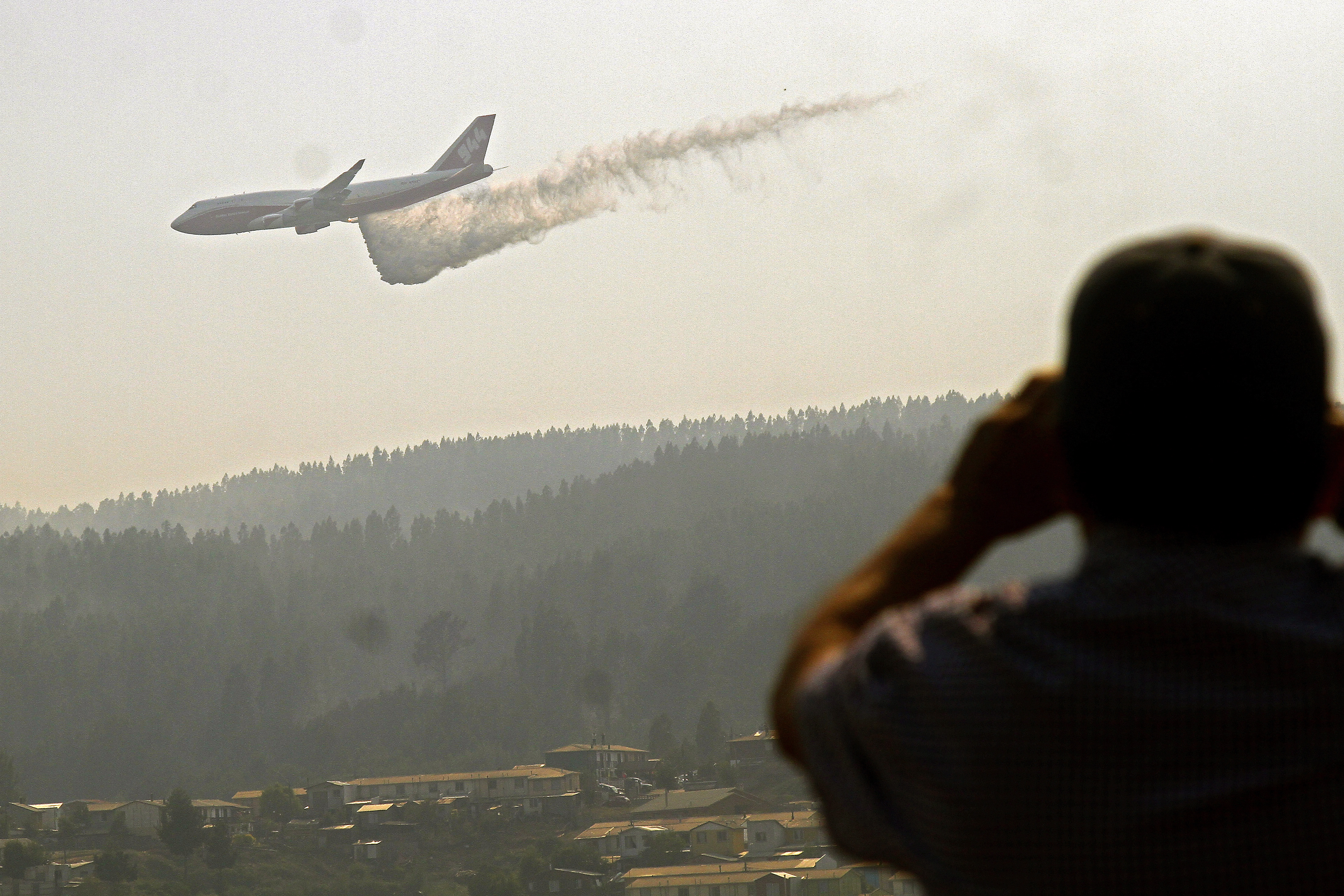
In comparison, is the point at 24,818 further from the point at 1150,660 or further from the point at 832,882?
the point at 1150,660

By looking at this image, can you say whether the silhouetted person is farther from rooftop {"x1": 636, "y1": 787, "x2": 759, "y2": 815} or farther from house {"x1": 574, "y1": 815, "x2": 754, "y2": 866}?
rooftop {"x1": 636, "y1": 787, "x2": 759, "y2": 815}

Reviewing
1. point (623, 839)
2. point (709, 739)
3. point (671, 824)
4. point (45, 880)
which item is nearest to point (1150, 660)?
point (623, 839)

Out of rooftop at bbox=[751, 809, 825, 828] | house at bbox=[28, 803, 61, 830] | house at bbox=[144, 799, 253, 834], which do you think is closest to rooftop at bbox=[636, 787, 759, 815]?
rooftop at bbox=[751, 809, 825, 828]

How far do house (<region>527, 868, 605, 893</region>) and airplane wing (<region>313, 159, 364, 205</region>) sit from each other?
6081cm

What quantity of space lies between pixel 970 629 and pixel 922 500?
0.40m

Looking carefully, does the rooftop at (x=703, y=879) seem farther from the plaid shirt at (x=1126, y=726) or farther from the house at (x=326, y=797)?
the plaid shirt at (x=1126, y=726)

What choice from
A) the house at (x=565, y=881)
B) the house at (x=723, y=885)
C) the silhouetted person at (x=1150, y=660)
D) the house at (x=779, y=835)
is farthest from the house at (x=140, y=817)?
the silhouetted person at (x=1150, y=660)

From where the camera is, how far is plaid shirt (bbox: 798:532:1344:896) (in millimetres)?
1970

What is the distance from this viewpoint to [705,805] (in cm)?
12962

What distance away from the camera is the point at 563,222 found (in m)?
80.7

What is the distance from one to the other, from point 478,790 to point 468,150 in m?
78.4

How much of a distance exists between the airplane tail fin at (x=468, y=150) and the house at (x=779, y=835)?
57.4 metres

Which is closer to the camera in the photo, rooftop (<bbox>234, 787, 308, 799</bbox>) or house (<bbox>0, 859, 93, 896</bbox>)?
house (<bbox>0, 859, 93, 896</bbox>)

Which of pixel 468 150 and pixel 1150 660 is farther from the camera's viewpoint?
pixel 468 150
